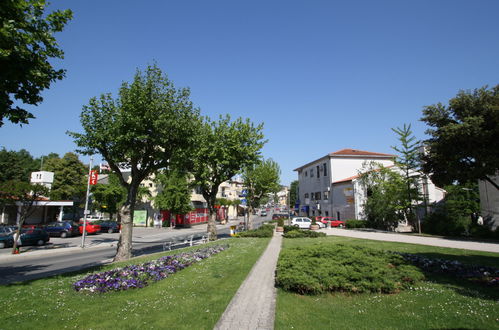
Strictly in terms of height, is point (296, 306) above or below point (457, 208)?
below

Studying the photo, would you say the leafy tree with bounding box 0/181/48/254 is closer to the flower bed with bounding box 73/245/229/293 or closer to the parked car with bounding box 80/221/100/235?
the parked car with bounding box 80/221/100/235

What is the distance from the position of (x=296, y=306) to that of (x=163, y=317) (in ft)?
9.41

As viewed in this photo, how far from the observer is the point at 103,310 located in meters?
6.09

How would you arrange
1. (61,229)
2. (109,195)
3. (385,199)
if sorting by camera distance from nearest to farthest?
(61,229)
(385,199)
(109,195)

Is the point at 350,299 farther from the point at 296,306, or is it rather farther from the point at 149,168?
the point at 149,168

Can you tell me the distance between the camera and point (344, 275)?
7.81 meters

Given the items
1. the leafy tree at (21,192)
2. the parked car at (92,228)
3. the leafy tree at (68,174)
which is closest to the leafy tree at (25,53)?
the leafy tree at (21,192)

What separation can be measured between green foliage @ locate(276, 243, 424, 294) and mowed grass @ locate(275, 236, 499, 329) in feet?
0.74

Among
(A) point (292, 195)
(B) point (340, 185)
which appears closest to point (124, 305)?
(B) point (340, 185)

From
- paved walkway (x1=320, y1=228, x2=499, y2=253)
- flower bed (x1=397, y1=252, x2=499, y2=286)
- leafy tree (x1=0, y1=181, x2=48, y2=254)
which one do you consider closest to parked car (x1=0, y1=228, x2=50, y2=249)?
leafy tree (x1=0, y1=181, x2=48, y2=254)

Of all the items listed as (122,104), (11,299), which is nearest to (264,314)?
(11,299)

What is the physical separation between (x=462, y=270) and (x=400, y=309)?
4.22 meters

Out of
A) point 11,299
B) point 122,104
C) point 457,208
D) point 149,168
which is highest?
point 122,104

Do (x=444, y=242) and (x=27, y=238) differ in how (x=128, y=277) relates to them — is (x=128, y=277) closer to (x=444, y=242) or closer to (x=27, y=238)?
(x=27, y=238)
